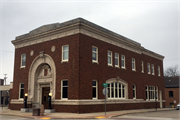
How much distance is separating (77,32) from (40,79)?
7.86 metres

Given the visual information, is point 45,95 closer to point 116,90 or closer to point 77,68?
point 77,68

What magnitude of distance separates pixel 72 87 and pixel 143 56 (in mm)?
17514

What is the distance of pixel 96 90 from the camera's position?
24.4 meters

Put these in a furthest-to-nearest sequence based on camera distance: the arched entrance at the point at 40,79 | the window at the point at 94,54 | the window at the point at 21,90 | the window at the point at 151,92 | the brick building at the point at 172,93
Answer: the brick building at the point at 172,93 → the window at the point at 151,92 → the window at the point at 21,90 → the arched entrance at the point at 40,79 → the window at the point at 94,54

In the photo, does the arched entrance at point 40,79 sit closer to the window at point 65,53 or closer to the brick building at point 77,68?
the brick building at point 77,68

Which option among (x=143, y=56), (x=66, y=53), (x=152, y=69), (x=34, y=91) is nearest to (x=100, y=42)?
(x=66, y=53)

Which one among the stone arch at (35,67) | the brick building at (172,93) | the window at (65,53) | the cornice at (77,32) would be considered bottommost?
the brick building at (172,93)

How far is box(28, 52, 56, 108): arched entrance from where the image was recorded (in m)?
25.5

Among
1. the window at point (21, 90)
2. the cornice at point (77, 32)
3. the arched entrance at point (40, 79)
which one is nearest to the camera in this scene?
the cornice at point (77, 32)

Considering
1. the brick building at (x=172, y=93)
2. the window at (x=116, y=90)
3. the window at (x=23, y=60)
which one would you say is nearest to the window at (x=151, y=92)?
the window at (x=116, y=90)

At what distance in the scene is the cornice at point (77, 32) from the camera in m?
23.4

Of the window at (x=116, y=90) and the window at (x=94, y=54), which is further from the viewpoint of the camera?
the window at (x=116, y=90)

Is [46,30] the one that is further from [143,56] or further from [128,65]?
[143,56]

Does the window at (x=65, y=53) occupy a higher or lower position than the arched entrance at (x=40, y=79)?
higher
